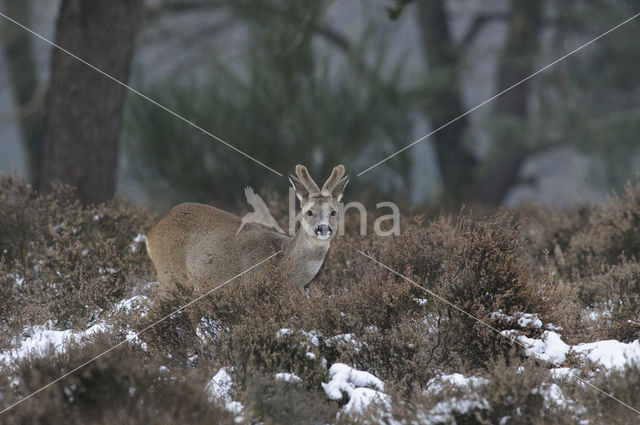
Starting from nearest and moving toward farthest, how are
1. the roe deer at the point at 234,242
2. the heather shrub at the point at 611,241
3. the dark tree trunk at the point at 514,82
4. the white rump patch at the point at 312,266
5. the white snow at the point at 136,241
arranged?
the roe deer at the point at 234,242 < the white rump patch at the point at 312,266 < the white snow at the point at 136,241 < the heather shrub at the point at 611,241 < the dark tree trunk at the point at 514,82

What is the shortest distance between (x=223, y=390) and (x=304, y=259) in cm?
139

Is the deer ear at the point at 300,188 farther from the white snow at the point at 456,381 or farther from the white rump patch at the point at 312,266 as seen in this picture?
the white snow at the point at 456,381

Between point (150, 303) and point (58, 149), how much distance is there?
3.74 meters

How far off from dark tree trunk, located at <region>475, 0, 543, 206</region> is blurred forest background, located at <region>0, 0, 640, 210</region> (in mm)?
37

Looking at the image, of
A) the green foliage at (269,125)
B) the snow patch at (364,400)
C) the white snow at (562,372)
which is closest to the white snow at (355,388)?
the snow patch at (364,400)

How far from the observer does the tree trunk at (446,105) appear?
15461 millimetres

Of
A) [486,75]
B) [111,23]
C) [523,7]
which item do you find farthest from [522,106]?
[111,23]

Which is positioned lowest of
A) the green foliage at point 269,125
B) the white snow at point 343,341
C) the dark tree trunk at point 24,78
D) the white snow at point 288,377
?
the white snow at point 288,377

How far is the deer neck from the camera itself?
548cm

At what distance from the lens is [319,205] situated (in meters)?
5.34

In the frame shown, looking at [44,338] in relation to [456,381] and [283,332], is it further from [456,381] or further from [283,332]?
[456,381]

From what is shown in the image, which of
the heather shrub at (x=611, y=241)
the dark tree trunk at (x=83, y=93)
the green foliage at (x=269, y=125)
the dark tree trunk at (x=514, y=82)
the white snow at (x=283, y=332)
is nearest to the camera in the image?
the white snow at (x=283, y=332)

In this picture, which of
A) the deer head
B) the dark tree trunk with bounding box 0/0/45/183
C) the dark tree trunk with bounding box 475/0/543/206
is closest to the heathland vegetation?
the deer head

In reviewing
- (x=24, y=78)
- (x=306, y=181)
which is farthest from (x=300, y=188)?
(x=24, y=78)
